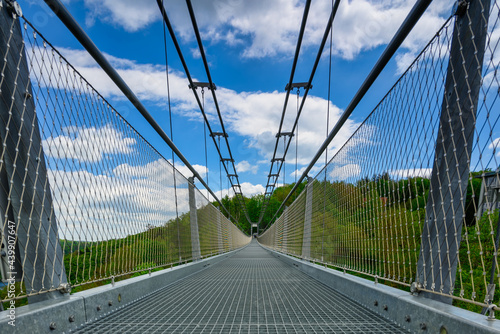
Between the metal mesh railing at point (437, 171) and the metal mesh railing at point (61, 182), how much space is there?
180 cm

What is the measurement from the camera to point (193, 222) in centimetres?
528

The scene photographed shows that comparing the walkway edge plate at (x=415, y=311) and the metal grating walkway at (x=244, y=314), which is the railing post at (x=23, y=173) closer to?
the metal grating walkway at (x=244, y=314)

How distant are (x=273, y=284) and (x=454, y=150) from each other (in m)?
2.06

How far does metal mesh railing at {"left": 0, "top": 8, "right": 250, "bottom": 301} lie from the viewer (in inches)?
57.1

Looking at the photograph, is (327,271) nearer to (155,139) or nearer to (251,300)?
(251,300)

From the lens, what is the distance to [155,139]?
10.8 feet

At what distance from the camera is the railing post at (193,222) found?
501 centimetres

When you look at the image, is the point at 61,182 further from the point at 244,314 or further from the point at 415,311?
the point at 415,311

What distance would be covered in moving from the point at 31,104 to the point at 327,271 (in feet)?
8.70

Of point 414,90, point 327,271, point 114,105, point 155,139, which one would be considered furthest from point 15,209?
point 327,271

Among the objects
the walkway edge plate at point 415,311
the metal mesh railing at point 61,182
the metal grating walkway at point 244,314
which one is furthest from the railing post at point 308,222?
the metal mesh railing at point 61,182

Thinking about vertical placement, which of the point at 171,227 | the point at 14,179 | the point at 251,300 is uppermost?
the point at 14,179

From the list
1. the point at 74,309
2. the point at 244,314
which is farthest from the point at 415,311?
the point at 74,309

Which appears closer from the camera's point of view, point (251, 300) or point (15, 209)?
point (15, 209)
